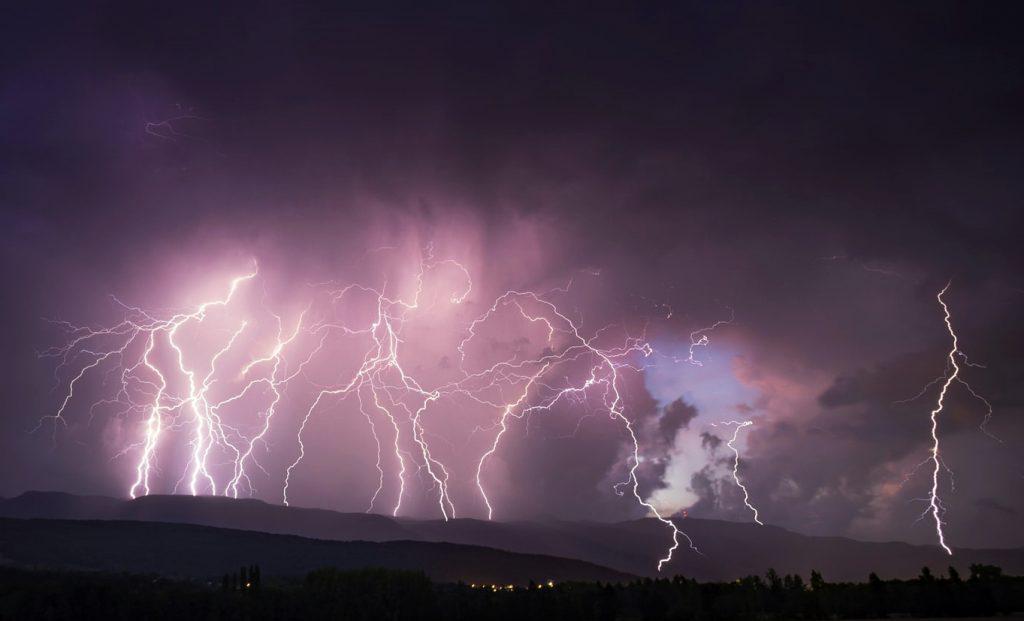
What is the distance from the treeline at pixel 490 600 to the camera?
203 ft

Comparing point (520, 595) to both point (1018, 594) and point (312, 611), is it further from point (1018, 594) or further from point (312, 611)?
point (1018, 594)

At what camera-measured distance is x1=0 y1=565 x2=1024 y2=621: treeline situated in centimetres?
6188

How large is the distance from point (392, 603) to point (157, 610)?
23.0 metres

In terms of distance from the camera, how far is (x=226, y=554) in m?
142

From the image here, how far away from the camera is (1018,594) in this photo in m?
57.1

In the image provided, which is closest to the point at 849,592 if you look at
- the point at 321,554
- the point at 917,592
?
the point at 917,592

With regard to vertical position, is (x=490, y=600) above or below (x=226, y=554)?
below

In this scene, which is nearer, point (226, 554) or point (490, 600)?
point (490, 600)

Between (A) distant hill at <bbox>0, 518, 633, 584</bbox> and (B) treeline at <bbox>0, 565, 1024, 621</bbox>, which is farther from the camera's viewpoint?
(A) distant hill at <bbox>0, 518, 633, 584</bbox>

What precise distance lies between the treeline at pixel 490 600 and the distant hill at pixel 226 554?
165 feet

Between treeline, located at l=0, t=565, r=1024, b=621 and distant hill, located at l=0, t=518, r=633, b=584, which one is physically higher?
distant hill, located at l=0, t=518, r=633, b=584

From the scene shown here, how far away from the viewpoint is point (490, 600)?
74438 millimetres

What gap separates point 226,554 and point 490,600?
292ft

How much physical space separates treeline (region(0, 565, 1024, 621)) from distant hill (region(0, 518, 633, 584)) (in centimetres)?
5042
